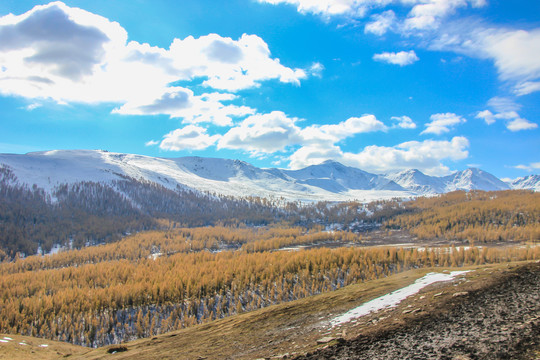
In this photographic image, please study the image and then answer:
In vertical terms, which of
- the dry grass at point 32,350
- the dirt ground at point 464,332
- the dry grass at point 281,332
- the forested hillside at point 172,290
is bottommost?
the forested hillside at point 172,290

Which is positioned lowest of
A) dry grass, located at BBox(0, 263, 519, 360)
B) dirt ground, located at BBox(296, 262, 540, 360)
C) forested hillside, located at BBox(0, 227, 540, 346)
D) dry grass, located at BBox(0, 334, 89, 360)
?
forested hillside, located at BBox(0, 227, 540, 346)

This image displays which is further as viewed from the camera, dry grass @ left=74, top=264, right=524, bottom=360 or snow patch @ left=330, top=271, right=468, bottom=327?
snow patch @ left=330, top=271, right=468, bottom=327

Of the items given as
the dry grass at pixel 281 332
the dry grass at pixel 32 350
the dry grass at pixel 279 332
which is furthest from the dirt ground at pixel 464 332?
the dry grass at pixel 32 350

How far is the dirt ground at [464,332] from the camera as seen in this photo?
8.19 metres

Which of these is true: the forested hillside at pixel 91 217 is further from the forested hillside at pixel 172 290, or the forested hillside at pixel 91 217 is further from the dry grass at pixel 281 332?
the dry grass at pixel 281 332

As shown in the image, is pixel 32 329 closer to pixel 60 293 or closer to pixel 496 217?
pixel 60 293

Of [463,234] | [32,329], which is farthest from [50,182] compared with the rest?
[463,234]

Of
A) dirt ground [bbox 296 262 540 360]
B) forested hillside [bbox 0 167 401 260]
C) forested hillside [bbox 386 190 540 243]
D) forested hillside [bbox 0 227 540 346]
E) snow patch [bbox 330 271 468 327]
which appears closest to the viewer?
dirt ground [bbox 296 262 540 360]

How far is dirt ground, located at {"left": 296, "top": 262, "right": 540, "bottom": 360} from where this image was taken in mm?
8188

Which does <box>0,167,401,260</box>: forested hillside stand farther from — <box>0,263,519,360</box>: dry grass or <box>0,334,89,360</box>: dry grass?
<box>0,263,519,360</box>: dry grass

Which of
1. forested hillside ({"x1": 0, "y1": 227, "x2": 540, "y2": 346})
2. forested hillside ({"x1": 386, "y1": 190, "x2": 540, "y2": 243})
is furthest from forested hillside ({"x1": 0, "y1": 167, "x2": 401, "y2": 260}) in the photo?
forested hillside ({"x1": 0, "y1": 227, "x2": 540, "y2": 346})

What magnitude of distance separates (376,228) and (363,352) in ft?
488

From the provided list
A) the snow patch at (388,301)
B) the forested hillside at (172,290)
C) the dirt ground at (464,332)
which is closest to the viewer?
the dirt ground at (464,332)

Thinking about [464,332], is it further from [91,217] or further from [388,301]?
[91,217]
